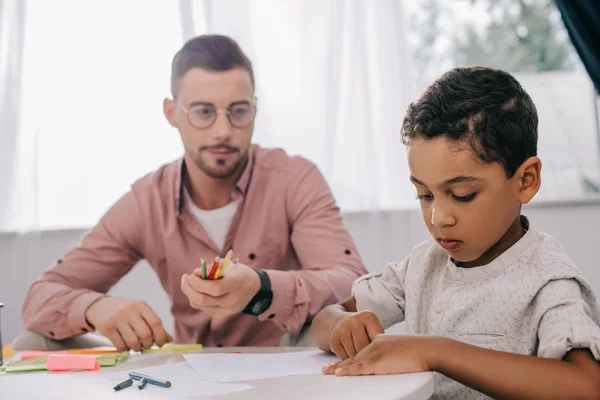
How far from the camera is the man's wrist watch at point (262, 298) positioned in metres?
1.41

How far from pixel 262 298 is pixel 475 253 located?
17.9 inches

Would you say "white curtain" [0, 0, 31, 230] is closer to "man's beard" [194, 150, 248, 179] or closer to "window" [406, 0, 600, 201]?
"man's beard" [194, 150, 248, 179]

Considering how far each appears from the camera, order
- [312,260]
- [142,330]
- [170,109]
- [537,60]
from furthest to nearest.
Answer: [537,60], [170,109], [312,260], [142,330]

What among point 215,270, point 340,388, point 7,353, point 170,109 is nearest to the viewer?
point 340,388

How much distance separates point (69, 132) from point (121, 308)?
5.45ft

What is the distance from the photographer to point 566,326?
3.11 feet

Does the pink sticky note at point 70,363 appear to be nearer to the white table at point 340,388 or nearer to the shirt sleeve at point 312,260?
the white table at point 340,388

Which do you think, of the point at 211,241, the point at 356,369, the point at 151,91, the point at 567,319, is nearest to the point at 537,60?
the point at 151,91

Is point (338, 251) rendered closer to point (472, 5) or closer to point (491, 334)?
point (491, 334)

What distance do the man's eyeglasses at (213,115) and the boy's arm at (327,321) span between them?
65 centimetres

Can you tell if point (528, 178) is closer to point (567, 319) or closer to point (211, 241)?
point (567, 319)

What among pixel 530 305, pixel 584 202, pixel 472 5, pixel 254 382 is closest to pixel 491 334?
pixel 530 305

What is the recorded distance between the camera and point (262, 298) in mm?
1414

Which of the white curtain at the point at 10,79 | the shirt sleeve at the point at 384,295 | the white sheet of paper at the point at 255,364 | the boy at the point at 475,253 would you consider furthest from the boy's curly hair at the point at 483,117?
the white curtain at the point at 10,79
